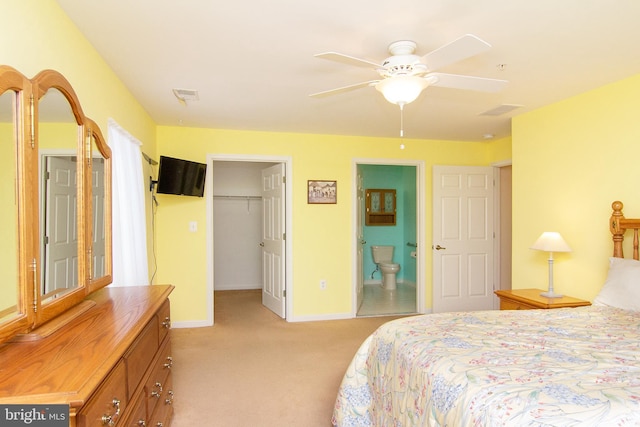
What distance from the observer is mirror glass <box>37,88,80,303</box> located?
151 cm

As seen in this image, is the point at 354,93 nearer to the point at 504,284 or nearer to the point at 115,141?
the point at 115,141

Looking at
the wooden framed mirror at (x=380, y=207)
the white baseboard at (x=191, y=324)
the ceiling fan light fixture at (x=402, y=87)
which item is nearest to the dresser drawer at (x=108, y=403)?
the ceiling fan light fixture at (x=402, y=87)

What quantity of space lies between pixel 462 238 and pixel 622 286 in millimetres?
2531

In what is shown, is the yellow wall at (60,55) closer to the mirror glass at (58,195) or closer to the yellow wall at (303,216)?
the mirror glass at (58,195)

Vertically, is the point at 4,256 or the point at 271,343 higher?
the point at 4,256

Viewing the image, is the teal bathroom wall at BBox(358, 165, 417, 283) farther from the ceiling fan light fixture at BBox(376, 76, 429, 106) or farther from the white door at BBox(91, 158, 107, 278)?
the white door at BBox(91, 158, 107, 278)

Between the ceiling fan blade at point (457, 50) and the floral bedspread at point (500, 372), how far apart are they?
1303 millimetres

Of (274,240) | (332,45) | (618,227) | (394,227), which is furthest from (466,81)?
(394,227)

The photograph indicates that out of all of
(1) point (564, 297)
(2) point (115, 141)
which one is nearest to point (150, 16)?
(2) point (115, 141)

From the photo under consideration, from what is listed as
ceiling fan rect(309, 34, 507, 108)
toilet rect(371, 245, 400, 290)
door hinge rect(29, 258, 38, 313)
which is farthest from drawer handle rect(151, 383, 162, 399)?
toilet rect(371, 245, 400, 290)

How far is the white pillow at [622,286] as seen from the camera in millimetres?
2467

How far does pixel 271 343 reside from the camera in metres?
3.92

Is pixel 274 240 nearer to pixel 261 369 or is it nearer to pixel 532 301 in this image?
pixel 261 369

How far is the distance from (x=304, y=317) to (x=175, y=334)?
1468mm
